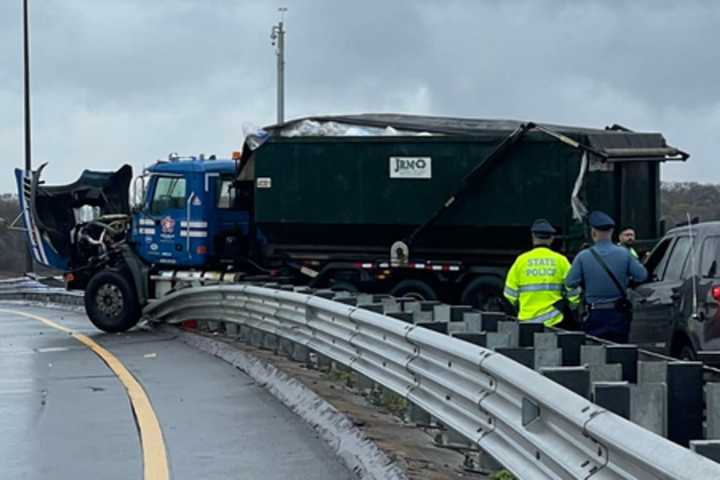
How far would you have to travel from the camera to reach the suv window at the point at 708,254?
11.3 meters

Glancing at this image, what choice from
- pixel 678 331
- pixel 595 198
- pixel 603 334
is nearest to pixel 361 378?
pixel 603 334

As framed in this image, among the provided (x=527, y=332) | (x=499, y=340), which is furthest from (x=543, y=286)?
(x=499, y=340)

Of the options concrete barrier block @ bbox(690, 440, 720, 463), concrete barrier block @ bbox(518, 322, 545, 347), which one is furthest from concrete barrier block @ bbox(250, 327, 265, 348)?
concrete barrier block @ bbox(690, 440, 720, 463)

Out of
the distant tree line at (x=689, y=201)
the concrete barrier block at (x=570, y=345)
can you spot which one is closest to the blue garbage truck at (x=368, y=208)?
the distant tree line at (x=689, y=201)

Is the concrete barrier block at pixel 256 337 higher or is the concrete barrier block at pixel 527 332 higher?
the concrete barrier block at pixel 527 332

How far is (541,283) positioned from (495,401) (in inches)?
176

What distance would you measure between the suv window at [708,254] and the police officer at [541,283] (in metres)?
1.21

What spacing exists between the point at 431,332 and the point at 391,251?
1332 centimetres

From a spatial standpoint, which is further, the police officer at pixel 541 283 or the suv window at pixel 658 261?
the suv window at pixel 658 261

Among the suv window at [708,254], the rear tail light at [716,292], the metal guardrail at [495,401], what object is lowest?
the metal guardrail at [495,401]

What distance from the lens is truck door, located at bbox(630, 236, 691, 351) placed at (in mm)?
11852

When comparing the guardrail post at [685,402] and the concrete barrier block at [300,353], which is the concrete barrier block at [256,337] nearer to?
the concrete barrier block at [300,353]

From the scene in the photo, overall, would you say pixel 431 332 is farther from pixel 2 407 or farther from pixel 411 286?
pixel 411 286

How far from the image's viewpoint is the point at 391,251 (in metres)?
21.5
